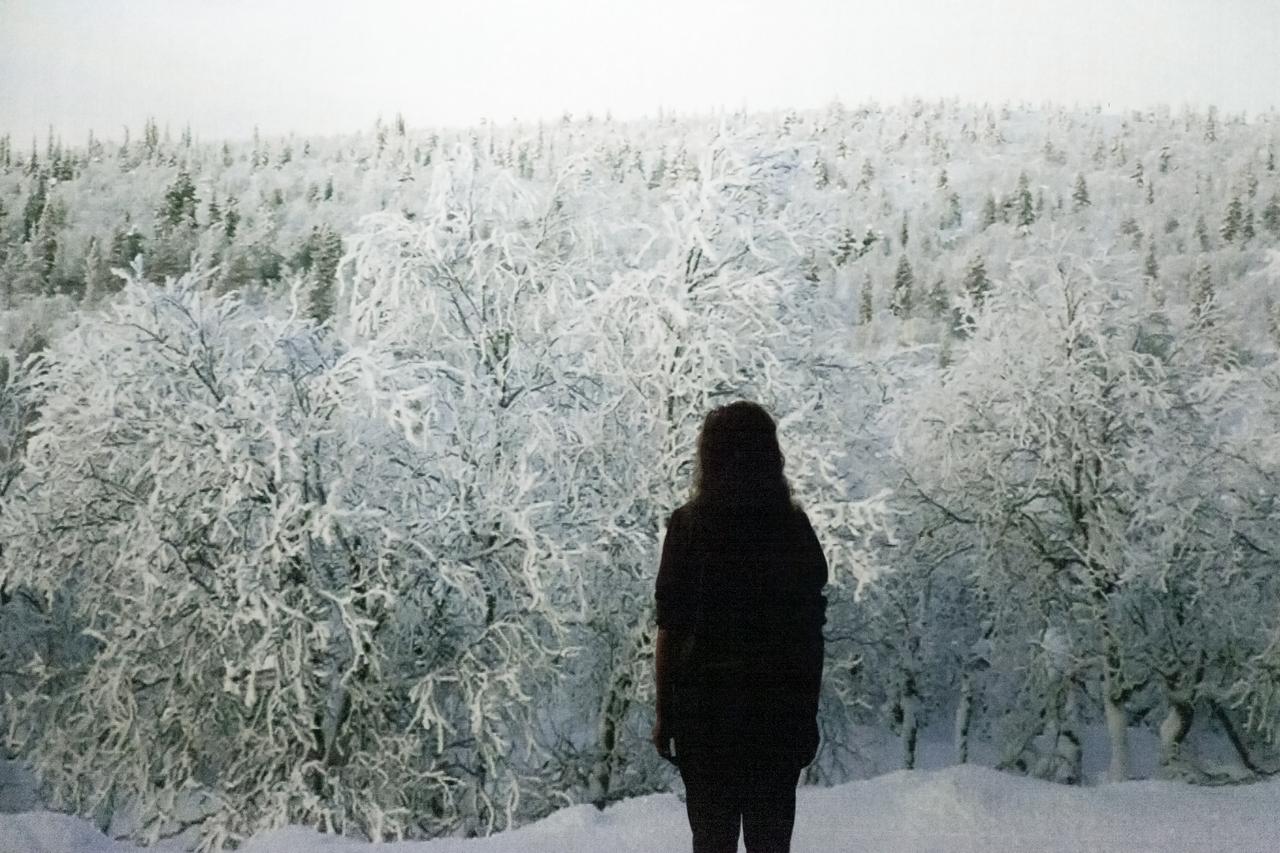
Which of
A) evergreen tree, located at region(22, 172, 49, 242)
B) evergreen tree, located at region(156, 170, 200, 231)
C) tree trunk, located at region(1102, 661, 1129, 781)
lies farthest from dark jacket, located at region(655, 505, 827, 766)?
evergreen tree, located at region(22, 172, 49, 242)

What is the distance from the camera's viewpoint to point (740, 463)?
1.94 meters

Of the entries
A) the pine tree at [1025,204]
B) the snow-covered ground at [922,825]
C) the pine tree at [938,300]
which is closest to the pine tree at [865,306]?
the pine tree at [938,300]

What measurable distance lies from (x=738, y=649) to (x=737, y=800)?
306 millimetres

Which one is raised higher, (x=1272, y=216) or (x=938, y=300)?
(x=1272, y=216)

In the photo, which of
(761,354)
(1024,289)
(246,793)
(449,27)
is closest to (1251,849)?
(1024,289)

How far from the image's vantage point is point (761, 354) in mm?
4195

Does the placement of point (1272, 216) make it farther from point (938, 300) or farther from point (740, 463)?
point (740, 463)

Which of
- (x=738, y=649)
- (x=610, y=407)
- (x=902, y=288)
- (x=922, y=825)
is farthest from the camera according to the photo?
(x=902, y=288)

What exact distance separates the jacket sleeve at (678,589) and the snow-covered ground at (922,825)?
195cm

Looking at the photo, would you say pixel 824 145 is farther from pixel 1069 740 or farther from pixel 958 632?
pixel 1069 740

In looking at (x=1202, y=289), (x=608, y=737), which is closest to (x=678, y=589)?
(x=608, y=737)

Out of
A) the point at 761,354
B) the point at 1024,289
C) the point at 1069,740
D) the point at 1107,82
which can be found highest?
the point at 1107,82

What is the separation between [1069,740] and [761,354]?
217 cm

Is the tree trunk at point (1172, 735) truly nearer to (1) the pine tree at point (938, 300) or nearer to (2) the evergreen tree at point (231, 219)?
(1) the pine tree at point (938, 300)
